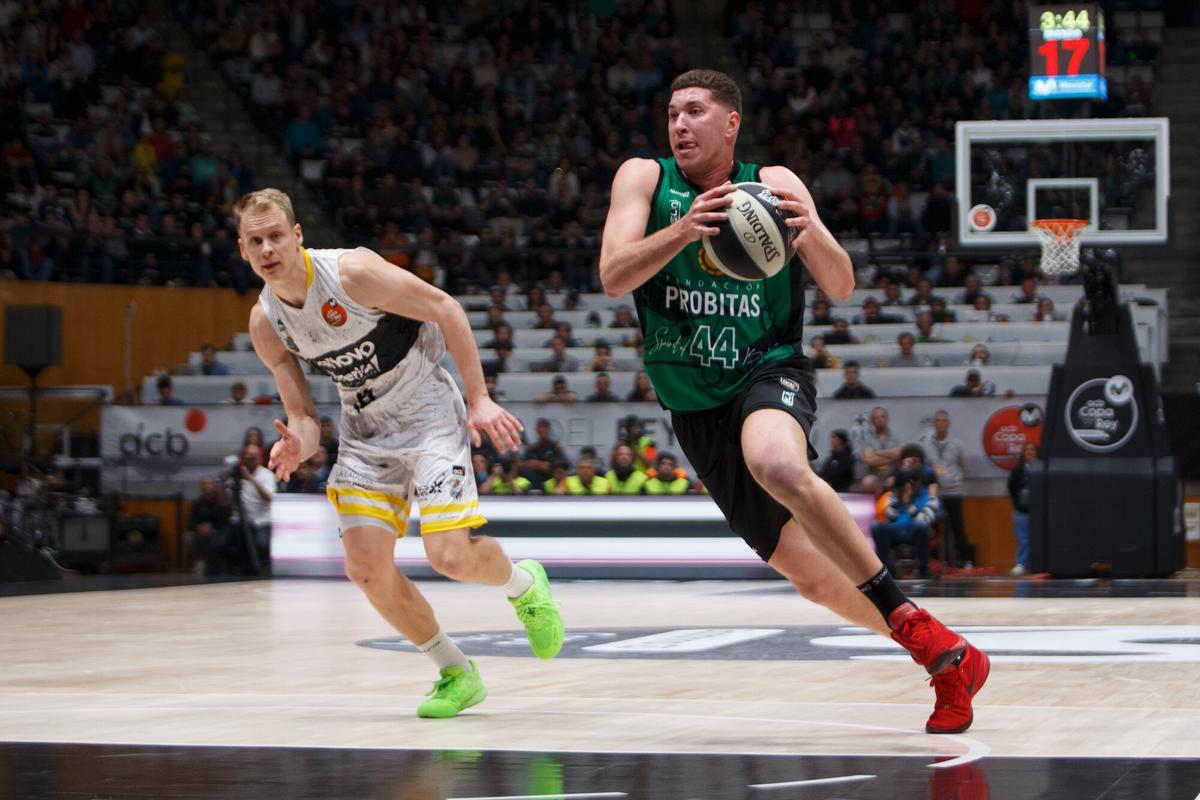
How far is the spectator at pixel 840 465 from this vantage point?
51.0ft

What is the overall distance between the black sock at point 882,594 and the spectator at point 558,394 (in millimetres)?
11892

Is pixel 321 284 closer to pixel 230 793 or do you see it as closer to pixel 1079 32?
pixel 230 793

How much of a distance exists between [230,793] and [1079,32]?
13139 millimetres

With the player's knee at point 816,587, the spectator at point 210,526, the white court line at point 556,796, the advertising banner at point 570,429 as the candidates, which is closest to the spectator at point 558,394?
the advertising banner at point 570,429

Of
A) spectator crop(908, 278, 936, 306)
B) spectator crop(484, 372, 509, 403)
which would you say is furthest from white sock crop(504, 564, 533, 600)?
spectator crop(908, 278, 936, 306)

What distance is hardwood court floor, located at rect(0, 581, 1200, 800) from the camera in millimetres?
4793

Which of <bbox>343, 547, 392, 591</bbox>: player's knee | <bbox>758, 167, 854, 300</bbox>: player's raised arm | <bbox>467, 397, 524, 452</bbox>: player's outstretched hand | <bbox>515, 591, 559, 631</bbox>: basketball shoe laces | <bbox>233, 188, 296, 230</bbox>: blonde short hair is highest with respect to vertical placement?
<bbox>233, 188, 296, 230</bbox>: blonde short hair

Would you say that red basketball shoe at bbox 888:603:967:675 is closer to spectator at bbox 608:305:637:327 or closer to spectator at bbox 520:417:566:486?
spectator at bbox 520:417:566:486

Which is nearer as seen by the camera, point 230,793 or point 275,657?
point 230,793

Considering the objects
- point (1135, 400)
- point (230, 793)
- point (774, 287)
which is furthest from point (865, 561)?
point (1135, 400)

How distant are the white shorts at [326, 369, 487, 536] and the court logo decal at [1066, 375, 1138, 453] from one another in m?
9.05

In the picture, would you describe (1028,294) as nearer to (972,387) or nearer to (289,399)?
Answer: (972,387)

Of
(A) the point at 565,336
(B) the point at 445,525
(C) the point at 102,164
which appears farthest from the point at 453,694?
(C) the point at 102,164

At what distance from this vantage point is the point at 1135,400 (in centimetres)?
1407
